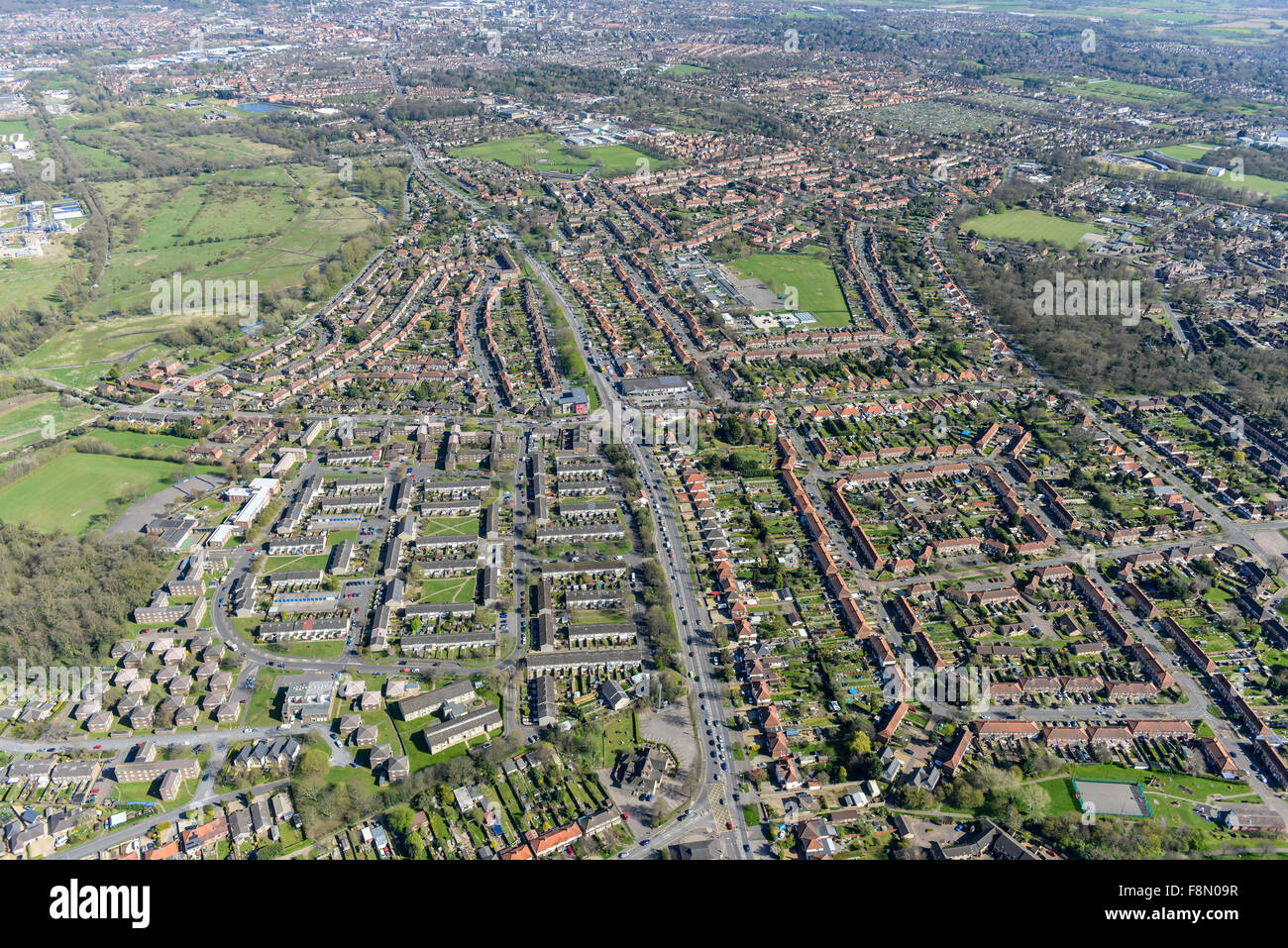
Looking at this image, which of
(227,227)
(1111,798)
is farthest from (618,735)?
(227,227)

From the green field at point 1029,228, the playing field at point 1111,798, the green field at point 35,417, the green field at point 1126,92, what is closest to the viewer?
the playing field at point 1111,798

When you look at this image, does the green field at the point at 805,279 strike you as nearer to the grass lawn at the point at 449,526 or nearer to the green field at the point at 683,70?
the grass lawn at the point at 449,526

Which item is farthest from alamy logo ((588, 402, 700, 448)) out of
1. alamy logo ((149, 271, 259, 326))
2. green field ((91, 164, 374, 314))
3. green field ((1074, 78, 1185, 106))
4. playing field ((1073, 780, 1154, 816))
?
green field ((1074, 78, 1185, 106))

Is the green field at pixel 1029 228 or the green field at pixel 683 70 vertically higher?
the green field at pixel 683 70

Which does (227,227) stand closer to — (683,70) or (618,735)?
(618,735)

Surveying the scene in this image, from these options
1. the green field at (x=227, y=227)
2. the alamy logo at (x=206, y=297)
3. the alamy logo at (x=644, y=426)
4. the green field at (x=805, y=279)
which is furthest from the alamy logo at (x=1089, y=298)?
the alamy logo at (x=206, y=297)
